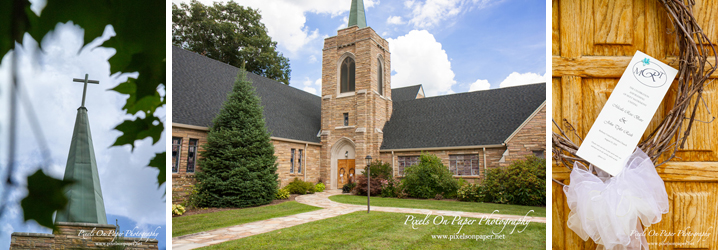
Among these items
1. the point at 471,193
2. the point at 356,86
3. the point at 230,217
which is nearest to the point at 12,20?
the point at 230,217

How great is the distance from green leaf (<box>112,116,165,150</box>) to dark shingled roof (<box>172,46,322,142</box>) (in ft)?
2.09

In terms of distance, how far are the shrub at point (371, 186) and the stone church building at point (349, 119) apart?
0.15m

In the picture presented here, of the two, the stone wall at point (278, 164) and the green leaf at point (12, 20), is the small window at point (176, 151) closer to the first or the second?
the stone wall at point (278, 164)

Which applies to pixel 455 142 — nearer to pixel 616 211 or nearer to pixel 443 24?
pixel 443 24

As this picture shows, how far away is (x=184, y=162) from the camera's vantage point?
1.99 metres

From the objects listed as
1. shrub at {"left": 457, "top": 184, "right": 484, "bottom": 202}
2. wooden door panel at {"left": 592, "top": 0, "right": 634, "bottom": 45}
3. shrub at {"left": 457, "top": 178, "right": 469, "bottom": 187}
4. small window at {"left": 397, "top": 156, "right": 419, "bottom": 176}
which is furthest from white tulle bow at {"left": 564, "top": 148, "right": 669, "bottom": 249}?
small window at {"left": 397, "top": 156, "right": 419, "bottom": 176}

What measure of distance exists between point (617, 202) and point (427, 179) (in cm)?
301

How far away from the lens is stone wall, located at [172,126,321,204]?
6.21 feet

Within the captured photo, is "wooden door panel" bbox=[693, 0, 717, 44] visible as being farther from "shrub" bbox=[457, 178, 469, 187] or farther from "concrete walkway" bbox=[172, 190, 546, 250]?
"shrub" bbox=[457, 178, 469, 187]

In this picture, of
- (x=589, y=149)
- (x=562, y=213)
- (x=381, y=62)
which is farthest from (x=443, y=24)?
(x=562, y=213)

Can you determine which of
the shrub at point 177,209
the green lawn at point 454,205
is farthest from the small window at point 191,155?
the green lawn at point 454,205

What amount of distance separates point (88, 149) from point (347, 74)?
2.30 m

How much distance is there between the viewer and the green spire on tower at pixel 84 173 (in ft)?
3.82

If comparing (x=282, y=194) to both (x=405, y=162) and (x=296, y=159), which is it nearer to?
(x=296, y=159)
